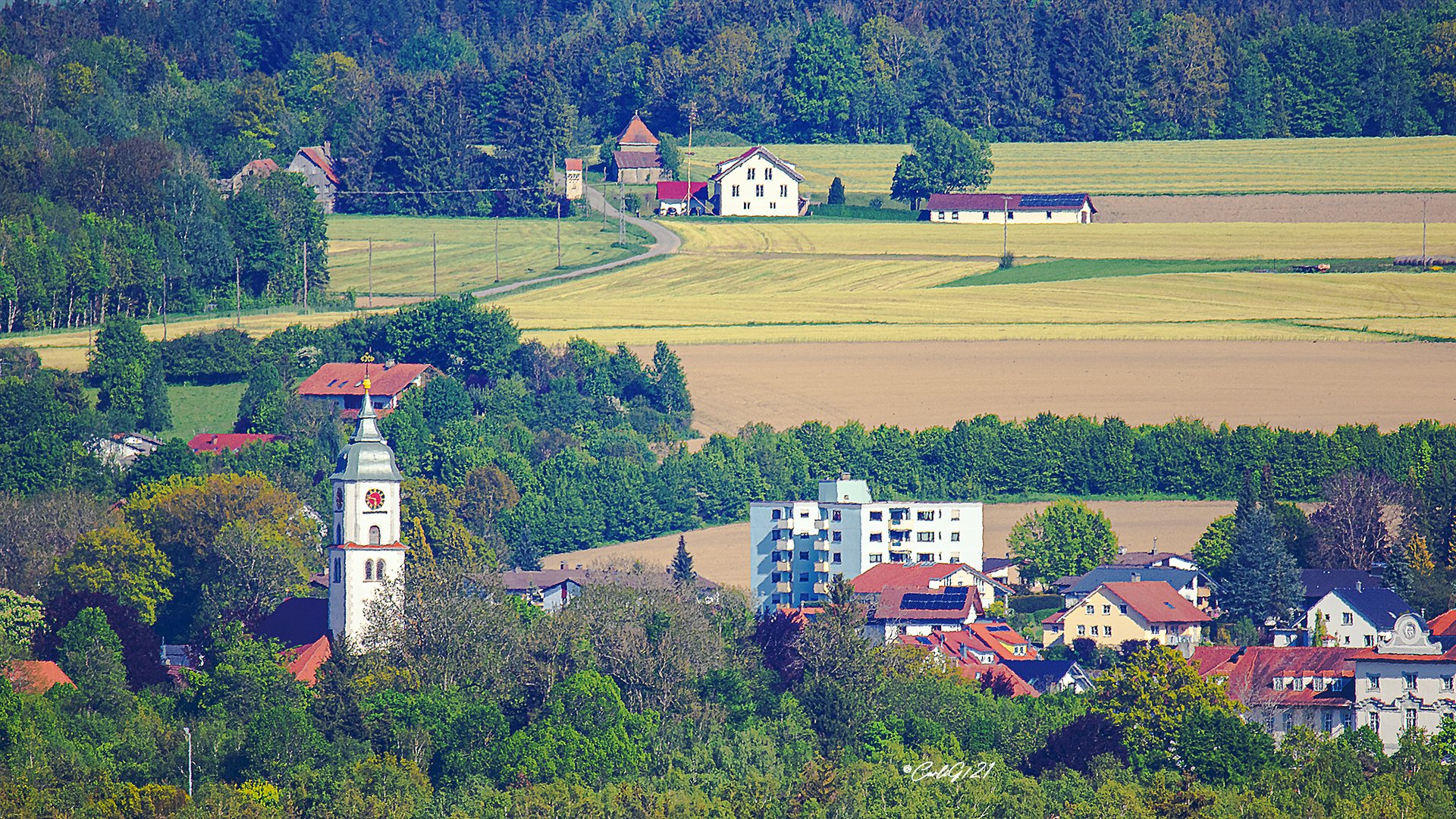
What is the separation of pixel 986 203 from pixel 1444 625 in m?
79.6

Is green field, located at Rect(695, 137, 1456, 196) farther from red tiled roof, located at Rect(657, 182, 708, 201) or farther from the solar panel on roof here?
red tiled roof, located at Rect(657, 182, 708, 201)

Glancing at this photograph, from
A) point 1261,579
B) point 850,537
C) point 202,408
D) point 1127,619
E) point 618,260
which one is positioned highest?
point 618,260

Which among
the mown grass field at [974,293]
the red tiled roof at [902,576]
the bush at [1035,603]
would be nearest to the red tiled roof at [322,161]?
the mown grass field at [974,293]

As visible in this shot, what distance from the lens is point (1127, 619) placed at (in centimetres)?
10550

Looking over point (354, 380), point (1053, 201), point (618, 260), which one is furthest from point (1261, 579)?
point (1053, 201)

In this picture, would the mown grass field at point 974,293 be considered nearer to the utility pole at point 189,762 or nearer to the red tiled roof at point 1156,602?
the red tiled roof at point 1156,602

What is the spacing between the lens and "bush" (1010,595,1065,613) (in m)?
112

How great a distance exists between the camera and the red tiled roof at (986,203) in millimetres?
172375

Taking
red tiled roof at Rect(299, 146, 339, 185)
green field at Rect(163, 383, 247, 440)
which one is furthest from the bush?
red tiled roof at Rect(299, 146, 339, 185)

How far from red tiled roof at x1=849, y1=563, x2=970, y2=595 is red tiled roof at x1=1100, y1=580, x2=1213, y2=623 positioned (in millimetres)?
7488

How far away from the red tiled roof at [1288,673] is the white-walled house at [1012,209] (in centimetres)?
7725

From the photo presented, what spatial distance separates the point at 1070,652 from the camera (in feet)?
343

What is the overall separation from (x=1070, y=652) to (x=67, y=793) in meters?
44.1

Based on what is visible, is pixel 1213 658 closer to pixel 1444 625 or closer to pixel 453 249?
pixel 1444 625
